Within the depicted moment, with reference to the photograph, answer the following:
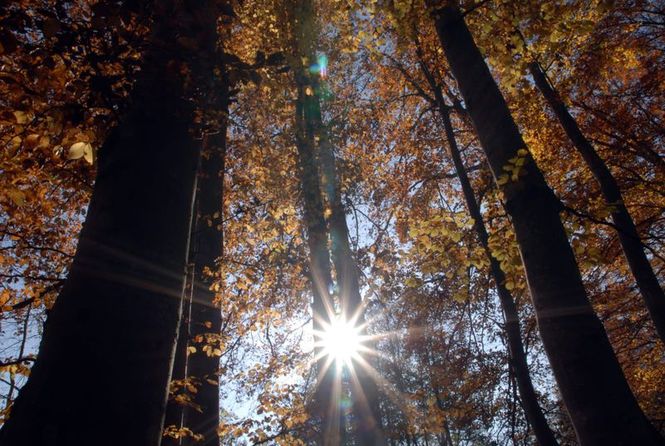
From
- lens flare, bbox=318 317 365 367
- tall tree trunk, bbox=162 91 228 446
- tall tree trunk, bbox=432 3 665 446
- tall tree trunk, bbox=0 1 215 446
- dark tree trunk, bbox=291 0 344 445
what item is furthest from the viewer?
lens flare, bbox=318 317 365 367

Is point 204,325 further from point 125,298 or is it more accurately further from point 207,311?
point 125,298

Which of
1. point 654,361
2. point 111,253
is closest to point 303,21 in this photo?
point 111,253

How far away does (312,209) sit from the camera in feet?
25.1

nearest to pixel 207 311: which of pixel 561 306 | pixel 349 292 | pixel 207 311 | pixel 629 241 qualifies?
pixel 207 311

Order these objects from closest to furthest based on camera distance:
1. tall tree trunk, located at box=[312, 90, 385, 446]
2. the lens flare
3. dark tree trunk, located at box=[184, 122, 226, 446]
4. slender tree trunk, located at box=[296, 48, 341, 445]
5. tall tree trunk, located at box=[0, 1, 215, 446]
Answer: tall tree trunk, located at box=[0, 1, 215, 446]
dark tree trunk, located at box=[184, 122, 226, 446]
tall tree trunk, located at box=[312, 90, 385, 446]
slender tree trunk, located at box=[296, 48, 341, 445]
the lens flare

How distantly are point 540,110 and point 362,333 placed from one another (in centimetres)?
746

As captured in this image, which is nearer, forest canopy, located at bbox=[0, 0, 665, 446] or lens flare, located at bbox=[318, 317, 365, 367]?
forest canopy, located at bbox=[0, 0, 665, 446]

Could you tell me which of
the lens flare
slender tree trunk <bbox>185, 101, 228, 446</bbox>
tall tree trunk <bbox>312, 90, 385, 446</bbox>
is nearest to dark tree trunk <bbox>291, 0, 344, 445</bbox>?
the lens flare

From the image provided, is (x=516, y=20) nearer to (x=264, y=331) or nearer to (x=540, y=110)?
(x=540, y=110)

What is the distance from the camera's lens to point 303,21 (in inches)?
299

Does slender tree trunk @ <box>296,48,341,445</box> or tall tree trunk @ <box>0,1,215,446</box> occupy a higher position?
slender tree trunk @ <box>296,48,341,445</box>

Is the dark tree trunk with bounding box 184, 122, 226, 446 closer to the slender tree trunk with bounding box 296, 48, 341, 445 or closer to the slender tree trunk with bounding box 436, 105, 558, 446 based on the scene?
the slender tree trunk with bounding box 296, 48, 341, 445

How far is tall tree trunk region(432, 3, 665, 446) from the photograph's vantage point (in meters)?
2.24

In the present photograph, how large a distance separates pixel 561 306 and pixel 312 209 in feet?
18.0
